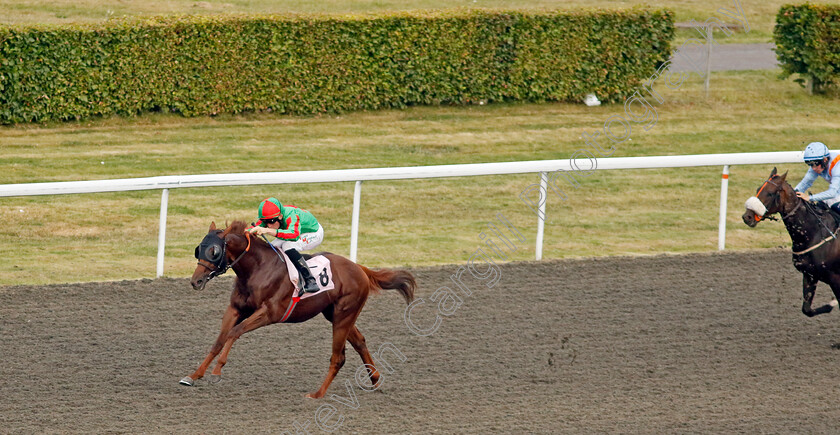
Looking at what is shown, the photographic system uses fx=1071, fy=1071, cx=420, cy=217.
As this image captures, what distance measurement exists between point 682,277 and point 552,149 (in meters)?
4.47

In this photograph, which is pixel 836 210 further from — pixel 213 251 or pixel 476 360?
pixel 213 251

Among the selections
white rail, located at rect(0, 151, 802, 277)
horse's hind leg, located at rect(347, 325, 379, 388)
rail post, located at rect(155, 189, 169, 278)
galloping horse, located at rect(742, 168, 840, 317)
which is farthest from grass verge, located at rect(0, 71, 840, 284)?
horse's hind leg, located at rect(347, 325, 379, 388)

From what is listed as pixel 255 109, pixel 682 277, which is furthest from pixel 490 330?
pixel 255 109

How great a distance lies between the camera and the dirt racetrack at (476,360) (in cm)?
553

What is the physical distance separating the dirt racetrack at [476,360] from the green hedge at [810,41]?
22.8ft

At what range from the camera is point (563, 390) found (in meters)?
6.03

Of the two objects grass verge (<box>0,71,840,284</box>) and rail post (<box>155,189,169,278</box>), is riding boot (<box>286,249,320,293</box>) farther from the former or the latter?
grass verge (<box>0,71,840,284</box>)

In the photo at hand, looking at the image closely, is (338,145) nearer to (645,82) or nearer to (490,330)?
(645,82)

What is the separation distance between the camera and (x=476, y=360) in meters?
6.50

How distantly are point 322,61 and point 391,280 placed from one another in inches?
281

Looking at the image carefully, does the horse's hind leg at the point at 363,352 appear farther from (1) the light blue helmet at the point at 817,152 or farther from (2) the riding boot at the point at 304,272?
(1) the light blue helmet at the point at 817,152

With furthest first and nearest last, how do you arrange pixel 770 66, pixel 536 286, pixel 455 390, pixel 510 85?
pixel 770 66
pixel 510 85
pixel 536 286
pixel 455 390

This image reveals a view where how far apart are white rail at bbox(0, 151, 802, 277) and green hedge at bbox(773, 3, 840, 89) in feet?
18.9

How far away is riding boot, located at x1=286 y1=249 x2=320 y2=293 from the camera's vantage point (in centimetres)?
582
